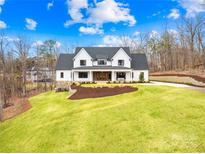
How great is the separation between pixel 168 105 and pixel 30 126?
26.4ft

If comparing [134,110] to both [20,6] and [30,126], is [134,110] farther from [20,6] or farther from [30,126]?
[20,6]

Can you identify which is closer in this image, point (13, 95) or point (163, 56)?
point (13, 95)

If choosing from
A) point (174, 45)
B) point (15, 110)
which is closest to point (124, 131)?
point (15, 110)

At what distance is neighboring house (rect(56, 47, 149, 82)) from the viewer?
1165 inches

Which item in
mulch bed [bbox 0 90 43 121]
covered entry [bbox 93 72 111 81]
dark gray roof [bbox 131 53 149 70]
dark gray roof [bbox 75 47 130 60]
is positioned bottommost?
mulch bed [bbox 0 90 43 121]

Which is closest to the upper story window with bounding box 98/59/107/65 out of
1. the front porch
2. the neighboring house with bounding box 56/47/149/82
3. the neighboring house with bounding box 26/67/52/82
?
the neighboring house with bounding box 56/47/149/82

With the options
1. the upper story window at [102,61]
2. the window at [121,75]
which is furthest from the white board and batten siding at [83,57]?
the window at [121,75]

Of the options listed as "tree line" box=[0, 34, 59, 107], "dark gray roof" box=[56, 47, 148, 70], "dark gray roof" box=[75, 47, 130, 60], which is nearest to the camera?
"tree line" box=[0, 34, 59, 107]

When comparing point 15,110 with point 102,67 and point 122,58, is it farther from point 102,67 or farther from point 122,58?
point 122,58

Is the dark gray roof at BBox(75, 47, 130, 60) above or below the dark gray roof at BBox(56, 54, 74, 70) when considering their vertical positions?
above

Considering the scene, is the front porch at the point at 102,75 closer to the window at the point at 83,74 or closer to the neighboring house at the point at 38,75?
the window at the point at 83,74

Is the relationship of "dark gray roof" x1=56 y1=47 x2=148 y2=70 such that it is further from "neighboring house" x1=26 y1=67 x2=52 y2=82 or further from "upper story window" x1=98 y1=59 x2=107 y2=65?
"neighboring house" x1=26 y1=67 x2=52 y2=82

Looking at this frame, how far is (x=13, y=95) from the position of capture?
31016mm

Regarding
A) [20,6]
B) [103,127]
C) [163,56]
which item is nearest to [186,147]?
[103,127]
